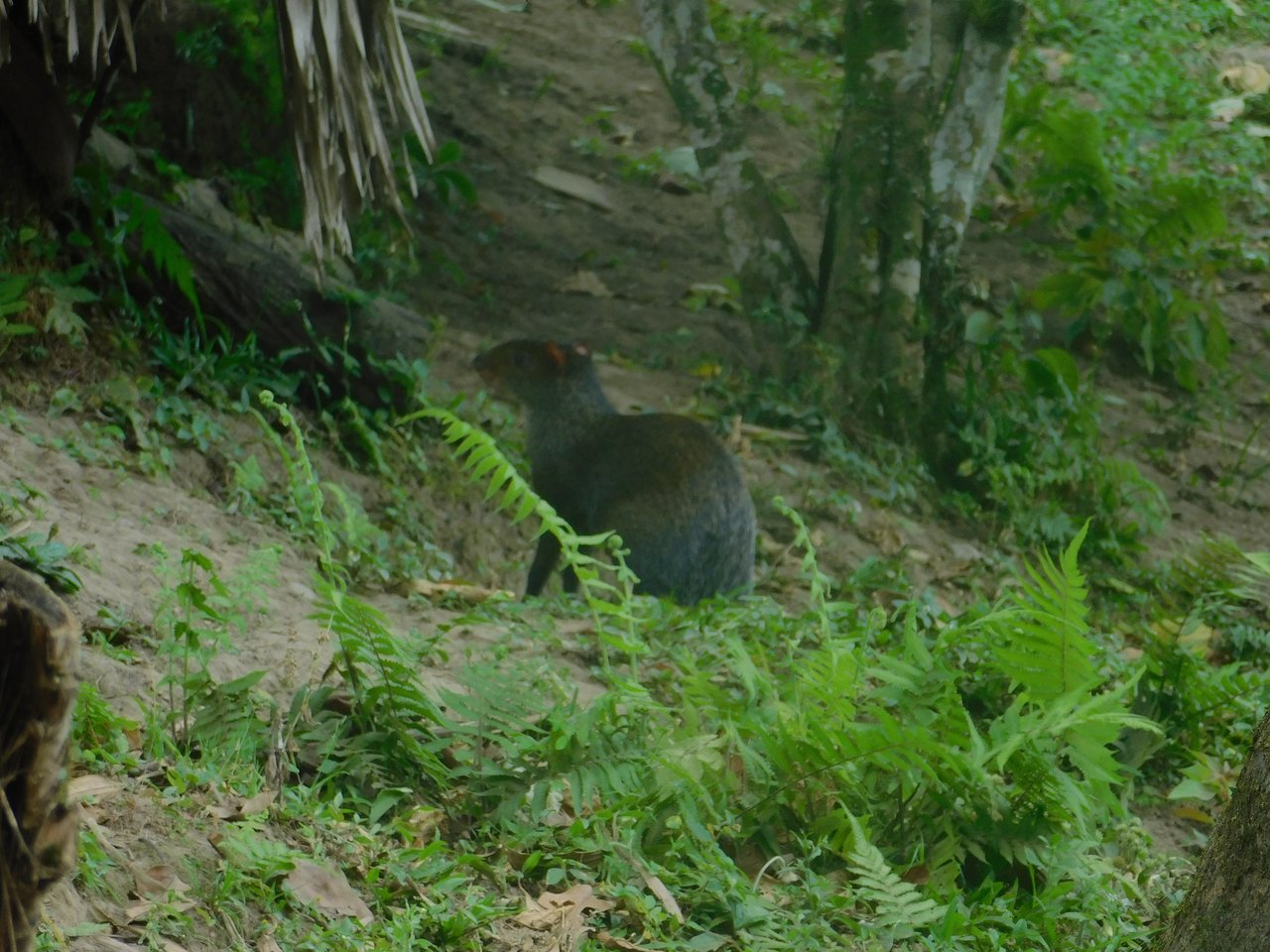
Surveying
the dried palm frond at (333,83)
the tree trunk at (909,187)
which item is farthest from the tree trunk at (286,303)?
A: the tree trunk at (909,187)

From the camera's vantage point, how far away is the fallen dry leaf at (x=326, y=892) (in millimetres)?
2828

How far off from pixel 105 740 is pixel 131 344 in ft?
10.2

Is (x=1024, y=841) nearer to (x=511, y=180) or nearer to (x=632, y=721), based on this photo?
(x=632, y=721)

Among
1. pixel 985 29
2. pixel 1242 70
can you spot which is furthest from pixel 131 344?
pixel 1242 70

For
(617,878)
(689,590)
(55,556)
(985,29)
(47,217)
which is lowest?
(689,590)

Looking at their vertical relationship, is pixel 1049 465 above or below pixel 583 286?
below

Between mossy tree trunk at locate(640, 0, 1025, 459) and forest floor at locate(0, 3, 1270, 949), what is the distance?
0.70m

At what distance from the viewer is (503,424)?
24.8ft

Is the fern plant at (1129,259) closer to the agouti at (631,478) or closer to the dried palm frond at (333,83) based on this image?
the agouti at (631,478)

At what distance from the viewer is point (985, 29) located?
797 cm

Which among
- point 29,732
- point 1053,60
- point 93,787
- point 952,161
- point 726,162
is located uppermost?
point 1053,60

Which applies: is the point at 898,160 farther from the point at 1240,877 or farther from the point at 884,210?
the point at 1240,877

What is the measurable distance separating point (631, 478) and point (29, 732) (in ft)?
15.5

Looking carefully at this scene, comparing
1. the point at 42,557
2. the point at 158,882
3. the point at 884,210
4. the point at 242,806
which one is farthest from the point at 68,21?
the point at 884,210
